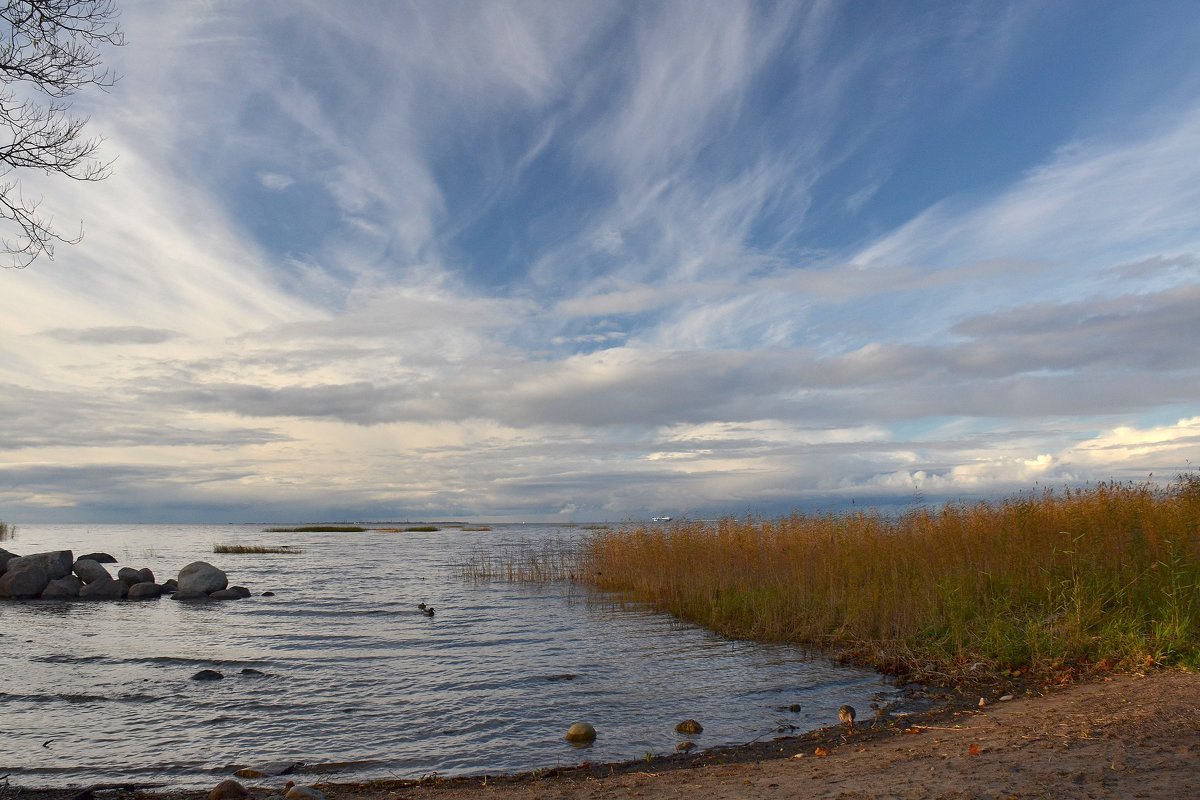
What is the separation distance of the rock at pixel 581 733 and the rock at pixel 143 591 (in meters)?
23.4

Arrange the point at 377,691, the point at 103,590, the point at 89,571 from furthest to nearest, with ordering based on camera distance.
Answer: the point at 89,571
the point at 103,590
the point at 377,691

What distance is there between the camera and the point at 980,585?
13109 millimetres

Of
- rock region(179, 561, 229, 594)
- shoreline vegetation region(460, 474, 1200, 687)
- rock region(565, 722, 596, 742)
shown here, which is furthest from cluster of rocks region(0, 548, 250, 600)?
rock region(565, 722, 596, 742)

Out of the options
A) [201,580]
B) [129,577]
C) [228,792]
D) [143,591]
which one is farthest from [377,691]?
[129,577]

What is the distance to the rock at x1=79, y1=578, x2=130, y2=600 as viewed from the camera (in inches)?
1029

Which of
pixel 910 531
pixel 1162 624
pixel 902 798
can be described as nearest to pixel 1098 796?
pixel 902 798

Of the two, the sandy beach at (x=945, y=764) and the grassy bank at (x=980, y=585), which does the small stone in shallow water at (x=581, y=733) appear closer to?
the sandy beach at (x=945, y=764)

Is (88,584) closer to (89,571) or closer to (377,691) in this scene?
(89,571)

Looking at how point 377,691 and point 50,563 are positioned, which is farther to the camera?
point 50,563

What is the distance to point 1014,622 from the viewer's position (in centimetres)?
1154

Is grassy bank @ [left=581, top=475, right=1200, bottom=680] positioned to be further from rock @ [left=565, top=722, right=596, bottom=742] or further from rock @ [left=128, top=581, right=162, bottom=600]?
rock @ [left=128, top=581, right=162, bottom=600]

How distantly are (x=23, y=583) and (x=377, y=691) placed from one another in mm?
21834

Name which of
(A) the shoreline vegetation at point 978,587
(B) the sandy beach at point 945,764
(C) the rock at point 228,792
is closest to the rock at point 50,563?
(A) the shoreline vegetation at point 978,587

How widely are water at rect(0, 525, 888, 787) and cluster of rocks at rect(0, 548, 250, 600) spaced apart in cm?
482
